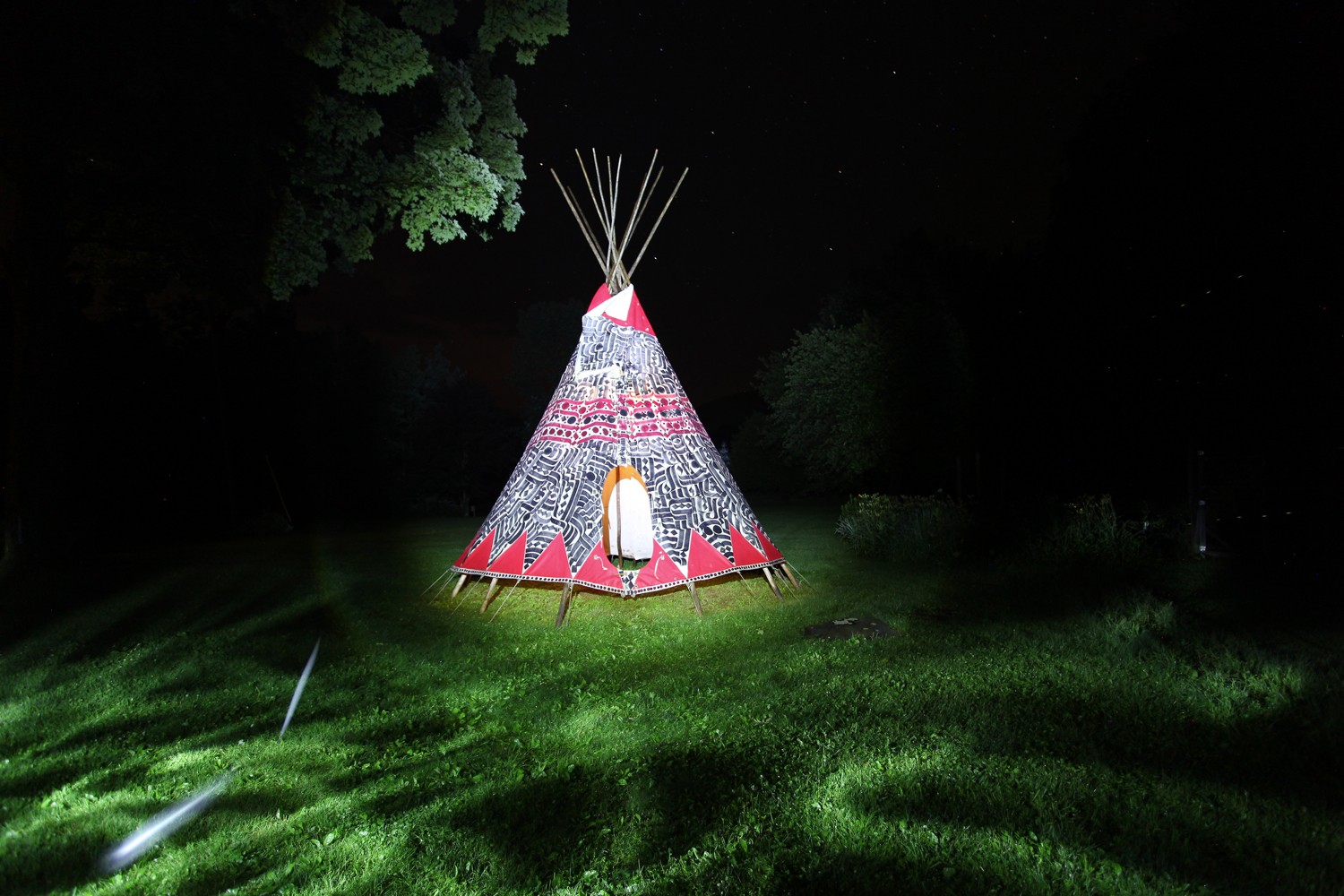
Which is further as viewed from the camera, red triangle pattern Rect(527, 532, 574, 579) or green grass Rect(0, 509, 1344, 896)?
red triangle pattern Rect(527, 532, 574, 579)

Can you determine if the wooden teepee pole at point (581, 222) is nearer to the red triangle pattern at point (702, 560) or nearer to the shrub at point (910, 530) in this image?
the red triangle pattern at point (702, 560)

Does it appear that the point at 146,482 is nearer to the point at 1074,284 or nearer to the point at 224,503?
the point at 224,503

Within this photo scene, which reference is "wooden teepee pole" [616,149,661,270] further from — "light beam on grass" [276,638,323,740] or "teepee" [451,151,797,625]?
"light beam on grass" [276,638,323,740]

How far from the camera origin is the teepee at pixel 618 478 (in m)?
7.04

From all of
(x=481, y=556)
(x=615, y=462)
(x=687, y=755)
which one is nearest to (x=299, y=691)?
(x=481, y=556)

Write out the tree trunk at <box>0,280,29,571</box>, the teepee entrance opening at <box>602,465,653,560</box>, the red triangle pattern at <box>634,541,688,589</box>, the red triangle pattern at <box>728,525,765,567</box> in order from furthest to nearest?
1. the teepee entrance opening at <box>602,465,653,560</box>
2. the tree trunk at <box>0,280,29,571</box>
3. the red triangle pattern at <box>728,525,765,567</box>
4. the red triangle pattern at <box>634,541,688,589</box>

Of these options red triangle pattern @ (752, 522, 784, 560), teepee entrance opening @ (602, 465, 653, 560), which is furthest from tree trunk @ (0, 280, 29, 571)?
red triangle pattern @ (752, 522, 784, 560)

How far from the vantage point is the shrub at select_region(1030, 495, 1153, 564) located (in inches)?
352

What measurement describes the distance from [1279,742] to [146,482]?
72.6 ft

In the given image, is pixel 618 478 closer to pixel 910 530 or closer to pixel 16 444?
pixel 910 530

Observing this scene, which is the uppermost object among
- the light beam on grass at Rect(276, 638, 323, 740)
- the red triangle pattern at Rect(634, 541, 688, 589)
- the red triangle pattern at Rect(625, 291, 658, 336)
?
the red triangle pattern at Rect(625, 291, 658, 336)

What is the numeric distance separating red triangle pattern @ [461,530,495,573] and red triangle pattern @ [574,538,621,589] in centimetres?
113

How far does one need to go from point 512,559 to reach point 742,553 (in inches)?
93.1

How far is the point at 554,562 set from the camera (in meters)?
6.96
